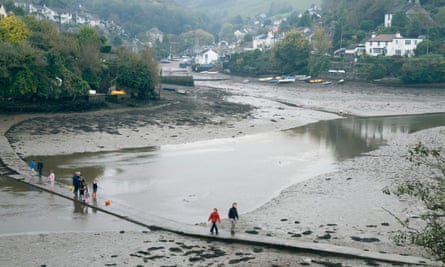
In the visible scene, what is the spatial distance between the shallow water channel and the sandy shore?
139 centimetres

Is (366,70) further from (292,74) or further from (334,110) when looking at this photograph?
(334,110)

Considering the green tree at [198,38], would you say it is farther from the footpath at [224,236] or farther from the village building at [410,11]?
the footpath at [224,236]

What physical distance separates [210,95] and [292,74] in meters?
35.1

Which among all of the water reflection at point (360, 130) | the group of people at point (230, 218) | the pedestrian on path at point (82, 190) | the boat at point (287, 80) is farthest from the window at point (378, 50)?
the group of people at point (230, 218)

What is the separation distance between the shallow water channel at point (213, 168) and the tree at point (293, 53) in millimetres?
58576

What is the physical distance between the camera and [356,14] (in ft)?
367

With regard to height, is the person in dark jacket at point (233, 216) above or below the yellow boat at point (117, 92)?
below

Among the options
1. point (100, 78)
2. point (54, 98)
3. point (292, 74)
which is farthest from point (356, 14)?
point (54, 98)

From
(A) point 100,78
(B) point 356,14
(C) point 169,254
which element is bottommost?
Answer: (C) point 169,254

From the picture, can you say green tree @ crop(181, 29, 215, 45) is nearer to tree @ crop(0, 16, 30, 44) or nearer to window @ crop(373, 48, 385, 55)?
window @ crop(373, 48, 385, 55)

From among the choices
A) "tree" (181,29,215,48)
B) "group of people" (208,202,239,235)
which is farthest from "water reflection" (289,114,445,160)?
"tree" (181,29,215,48)

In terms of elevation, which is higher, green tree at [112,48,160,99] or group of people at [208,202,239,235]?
green tree at [112,48,160,99]

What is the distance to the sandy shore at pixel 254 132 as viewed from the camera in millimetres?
17578

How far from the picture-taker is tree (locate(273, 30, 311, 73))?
10150 cm
